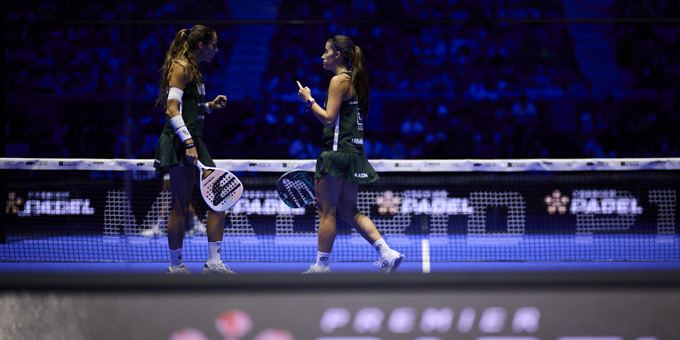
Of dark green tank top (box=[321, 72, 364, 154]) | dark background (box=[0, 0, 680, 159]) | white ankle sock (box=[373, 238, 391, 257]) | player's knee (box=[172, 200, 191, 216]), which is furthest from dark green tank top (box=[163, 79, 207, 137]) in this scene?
dark background (box=[0, 0, 680, 159])

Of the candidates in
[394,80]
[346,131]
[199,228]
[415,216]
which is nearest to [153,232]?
[199,228]

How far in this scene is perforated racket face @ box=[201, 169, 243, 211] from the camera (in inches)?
156

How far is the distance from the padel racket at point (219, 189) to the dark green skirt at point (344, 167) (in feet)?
1.67

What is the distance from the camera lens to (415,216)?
738cm

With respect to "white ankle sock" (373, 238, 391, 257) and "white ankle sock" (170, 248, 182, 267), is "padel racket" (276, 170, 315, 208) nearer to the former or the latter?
"white ankle sock" (373, 238, 391, 257)

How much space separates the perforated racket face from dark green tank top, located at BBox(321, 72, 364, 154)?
59 cm

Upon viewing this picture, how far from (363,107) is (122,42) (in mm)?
7431

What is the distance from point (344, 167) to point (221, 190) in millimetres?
739

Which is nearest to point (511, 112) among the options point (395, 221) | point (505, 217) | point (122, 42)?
point (505, 217)

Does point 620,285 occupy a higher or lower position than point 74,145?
lower

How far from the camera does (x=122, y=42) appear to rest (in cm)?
1052

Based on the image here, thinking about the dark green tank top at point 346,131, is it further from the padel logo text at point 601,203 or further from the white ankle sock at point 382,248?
the padel logo text at point 601,203

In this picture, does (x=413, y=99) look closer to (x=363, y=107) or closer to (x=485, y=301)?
(x=363, y=107)

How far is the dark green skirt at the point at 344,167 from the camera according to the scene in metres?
3.97
